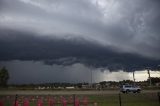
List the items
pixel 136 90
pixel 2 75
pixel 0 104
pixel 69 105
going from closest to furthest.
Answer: pixel 0 104 < pixel 69 105 < pixel 136 90 < pixel 2 75

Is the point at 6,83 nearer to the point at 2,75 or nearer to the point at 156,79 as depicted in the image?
the point at 2,75

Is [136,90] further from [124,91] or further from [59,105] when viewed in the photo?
[59,105]

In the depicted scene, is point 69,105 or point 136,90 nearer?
point 69,105

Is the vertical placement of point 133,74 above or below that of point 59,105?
above

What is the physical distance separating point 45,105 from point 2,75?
367ft

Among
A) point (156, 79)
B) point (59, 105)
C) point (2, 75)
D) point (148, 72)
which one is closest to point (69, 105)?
point (59, 105)

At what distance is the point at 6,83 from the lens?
448 ft

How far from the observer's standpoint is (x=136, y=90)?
69.2 metres

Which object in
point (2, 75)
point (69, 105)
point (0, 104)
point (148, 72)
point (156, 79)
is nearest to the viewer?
point (0, 104)

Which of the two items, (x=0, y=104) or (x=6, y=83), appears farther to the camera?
(x=6, y=83)

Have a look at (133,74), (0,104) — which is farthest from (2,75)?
(0,104)

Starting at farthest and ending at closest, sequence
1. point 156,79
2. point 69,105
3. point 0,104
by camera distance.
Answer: point 156,79
point 69,105
point 0,104

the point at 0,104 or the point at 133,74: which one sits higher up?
the point at 133,74

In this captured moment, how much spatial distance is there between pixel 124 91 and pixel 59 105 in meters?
42.9
